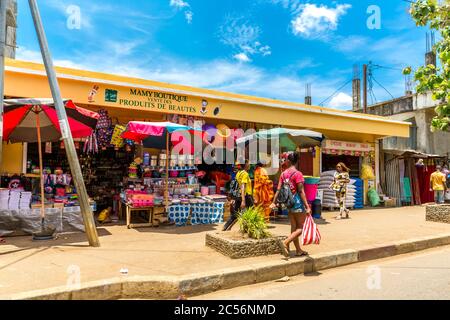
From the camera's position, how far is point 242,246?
5727 mm

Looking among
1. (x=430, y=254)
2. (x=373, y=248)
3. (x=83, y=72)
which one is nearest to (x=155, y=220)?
(x=83, y=72)

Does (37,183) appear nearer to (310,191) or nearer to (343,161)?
(310,191)

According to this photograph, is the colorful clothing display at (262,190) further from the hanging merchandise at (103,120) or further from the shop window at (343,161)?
the shop window at (343,161)

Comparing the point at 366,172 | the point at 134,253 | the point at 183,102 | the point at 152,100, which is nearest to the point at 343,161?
the point at 366,172

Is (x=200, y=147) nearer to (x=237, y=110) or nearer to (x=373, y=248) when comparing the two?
(x=237, y=110)

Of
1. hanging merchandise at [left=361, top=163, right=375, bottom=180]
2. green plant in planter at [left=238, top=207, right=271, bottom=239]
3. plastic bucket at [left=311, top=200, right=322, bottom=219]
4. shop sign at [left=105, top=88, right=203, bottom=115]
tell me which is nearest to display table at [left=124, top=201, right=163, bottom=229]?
shop sign at [left=105, top=88, right=203, bottom=115]

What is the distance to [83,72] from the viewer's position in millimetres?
9086

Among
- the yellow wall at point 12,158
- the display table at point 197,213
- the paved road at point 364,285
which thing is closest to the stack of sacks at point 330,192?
the display table at point 197,213

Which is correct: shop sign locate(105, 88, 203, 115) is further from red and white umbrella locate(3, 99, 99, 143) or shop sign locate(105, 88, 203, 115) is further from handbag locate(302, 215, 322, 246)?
handbag locate(302, 215, 322, 246)

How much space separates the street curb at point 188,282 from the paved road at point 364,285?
0.46 feet

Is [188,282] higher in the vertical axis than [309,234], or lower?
lower

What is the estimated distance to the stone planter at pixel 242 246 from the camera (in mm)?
5684

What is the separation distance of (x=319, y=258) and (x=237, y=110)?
21.8ft

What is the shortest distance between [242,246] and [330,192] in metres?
8.55
